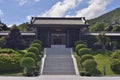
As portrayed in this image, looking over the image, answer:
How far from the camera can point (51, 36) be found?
183 ft

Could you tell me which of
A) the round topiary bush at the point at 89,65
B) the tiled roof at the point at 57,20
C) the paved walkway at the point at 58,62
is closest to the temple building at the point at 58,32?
the tiled roof at the point at 57,20

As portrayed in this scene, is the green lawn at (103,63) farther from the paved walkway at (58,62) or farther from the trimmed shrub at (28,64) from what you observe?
the trimmed shrub at (28,64)

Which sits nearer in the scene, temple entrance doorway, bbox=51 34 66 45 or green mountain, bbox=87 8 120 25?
temple entrance doorway, bbox=51 34 66 45

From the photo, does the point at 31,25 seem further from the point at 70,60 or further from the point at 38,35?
the point at 70,60

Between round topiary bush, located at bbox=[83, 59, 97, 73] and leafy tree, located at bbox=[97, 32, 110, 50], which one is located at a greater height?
leafy tree, located at bbox=[97, 32, 110, 50]

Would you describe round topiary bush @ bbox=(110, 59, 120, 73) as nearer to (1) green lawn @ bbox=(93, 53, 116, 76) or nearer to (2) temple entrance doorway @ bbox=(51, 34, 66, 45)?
(1) green lawn @ bbox=(93, 53, 116, 76)

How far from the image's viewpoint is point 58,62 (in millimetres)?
43906

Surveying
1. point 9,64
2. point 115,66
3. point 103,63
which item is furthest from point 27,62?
point 115,66

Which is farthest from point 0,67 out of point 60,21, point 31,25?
point 60,21

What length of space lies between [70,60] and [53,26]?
11.2 metres

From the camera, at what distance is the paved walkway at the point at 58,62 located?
3983 cm

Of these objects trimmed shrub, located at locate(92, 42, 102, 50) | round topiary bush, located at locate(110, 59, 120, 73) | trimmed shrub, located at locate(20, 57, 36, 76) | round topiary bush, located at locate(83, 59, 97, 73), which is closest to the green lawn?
round topiary bush, located at locate(110, 59, 120, 73)

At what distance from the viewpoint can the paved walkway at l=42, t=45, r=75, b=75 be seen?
131 ft

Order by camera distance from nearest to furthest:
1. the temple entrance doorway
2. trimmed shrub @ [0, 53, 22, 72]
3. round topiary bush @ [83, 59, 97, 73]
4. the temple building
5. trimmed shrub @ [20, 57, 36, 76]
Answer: trimmed shrub @ [20, 57, 36, 76] → round topiary bush @ [83, 59, 97, 73] → trimmed shrub @ [0, 53, 22, 72] → the temple building → the temple entrance doorway
